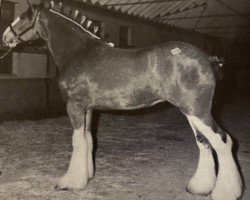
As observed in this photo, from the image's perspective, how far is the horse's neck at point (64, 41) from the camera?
5.23 meters

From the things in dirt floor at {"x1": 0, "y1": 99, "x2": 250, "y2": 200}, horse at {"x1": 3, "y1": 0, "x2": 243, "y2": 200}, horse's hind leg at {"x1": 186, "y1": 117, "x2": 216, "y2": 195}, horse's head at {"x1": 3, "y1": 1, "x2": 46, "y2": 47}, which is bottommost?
dirt floor at {"x1": 0, "y1": 99, "x2": 250, "y2": 200}

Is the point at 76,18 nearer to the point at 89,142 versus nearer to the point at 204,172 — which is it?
the point at 89,142

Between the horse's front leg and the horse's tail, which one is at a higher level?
the horse's tail

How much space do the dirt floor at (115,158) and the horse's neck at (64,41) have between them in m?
1.80

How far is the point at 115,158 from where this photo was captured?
6.74 m

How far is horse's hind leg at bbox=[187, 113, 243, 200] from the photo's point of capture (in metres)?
4.44

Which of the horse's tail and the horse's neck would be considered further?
the horse's neck

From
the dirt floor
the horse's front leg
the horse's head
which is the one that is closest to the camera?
the dirt floor

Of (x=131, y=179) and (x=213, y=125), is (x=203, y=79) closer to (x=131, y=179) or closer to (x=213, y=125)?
(x=213, y=125)

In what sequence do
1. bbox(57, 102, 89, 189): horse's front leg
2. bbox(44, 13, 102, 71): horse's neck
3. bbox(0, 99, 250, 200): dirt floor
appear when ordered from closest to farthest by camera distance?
bbox(0, 99, 250, 200): dirt floor, bbox(57, 102, 89, 189): horse's front leg, bbox(44, 13, 102, 71): horse's neck

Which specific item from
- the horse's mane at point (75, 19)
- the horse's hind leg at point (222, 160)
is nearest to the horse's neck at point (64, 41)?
the horse's mane at point (75, 19)

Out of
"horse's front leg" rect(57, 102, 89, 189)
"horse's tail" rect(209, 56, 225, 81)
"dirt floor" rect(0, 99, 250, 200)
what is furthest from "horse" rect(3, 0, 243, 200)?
"dirt floor" rect(0, 99, 250, 200)

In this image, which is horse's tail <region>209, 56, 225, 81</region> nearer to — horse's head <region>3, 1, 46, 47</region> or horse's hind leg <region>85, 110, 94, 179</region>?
horse's hind leg <region>85, 110, 94, 179</region>

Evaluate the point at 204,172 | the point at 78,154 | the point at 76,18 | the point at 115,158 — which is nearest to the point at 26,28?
the point at 76,18
